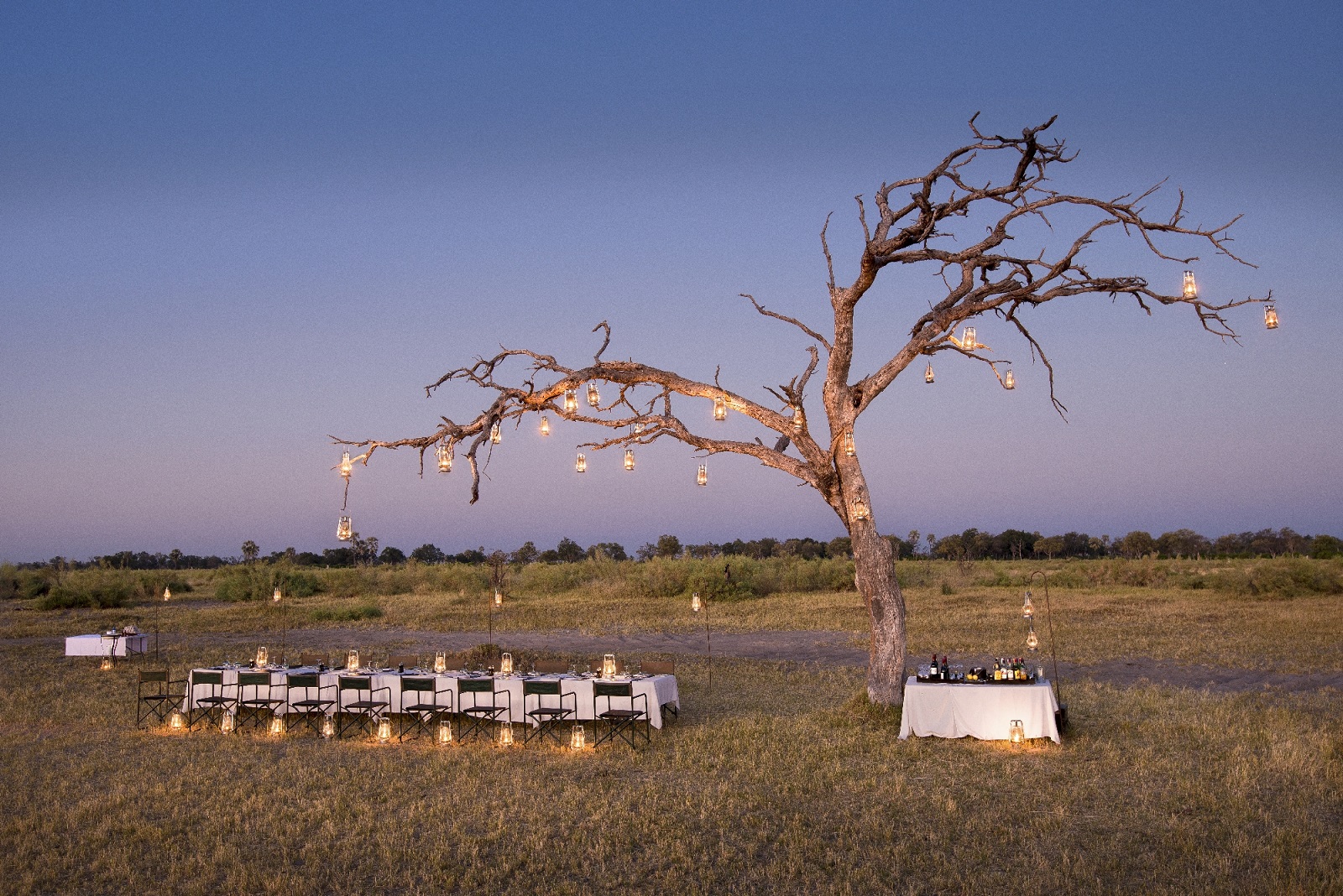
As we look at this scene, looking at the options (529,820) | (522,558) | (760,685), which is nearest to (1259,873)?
(529,820)

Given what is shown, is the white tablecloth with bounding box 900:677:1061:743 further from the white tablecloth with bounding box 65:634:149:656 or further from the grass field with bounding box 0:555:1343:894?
the white tablecloth with bounding box 65:634:149:656

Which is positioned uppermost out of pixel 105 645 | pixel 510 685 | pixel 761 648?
pixel 510 685

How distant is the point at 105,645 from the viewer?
704 inches

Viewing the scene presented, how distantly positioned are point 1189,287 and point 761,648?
11.7 m

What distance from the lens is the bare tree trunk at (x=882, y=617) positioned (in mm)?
11242

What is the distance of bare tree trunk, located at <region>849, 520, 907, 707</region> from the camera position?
11242 millimetres

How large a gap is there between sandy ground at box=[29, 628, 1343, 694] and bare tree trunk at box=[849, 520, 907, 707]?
4.43 m

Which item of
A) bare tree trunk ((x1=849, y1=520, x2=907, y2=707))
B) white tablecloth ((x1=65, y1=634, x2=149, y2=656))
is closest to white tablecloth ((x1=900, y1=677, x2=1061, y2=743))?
bare tree trunk ((x1=849, y1=520, x2=907, y2=707))

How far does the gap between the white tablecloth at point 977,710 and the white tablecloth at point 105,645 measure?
594 inches

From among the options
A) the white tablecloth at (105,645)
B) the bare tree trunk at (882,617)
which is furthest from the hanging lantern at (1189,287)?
the white tablecloth at (105,645)

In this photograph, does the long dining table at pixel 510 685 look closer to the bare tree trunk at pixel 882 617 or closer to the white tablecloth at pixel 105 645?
the bare tree trunk at pixel 882 617

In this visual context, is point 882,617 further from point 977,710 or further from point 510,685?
point 510,685

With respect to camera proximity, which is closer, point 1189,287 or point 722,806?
point 722,806

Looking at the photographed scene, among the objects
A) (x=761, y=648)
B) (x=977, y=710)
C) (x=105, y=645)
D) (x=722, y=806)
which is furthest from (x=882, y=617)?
(x=105, y=645)
